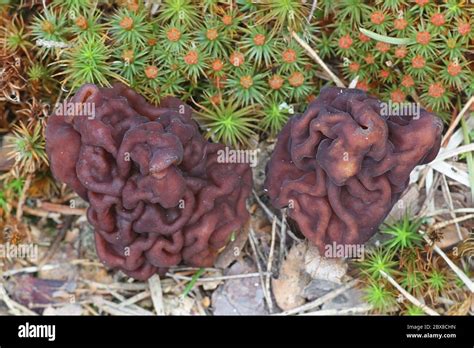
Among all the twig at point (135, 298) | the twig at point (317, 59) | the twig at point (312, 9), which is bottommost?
the twig at point (135, 298)

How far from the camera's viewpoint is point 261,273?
4.36 m

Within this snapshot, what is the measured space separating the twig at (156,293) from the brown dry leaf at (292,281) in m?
0.83

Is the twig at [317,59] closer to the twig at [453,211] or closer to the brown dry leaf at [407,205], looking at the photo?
the brown dry leaf at [407,205]

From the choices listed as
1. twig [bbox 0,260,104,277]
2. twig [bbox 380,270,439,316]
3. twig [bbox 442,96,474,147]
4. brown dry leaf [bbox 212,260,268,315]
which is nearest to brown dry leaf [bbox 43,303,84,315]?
twig [bbox 0,260,104,277]

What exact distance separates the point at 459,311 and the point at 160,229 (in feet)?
7.01

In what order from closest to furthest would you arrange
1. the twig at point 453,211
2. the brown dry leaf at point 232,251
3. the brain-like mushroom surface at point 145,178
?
the brain-like mushroom surface at point 145,178 < the twig at point 453,211 < the brown dry leaf at point 232,251

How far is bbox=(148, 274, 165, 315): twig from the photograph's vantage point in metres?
4.33

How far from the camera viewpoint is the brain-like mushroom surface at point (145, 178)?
3781mm

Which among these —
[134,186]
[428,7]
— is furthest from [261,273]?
[428,7]

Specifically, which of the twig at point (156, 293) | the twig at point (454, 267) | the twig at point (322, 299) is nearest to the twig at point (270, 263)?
the twig at point (322, 299)

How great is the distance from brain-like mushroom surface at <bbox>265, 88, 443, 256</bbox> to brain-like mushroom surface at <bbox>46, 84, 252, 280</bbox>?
0.38 meters

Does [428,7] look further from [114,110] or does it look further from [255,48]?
[114,110]

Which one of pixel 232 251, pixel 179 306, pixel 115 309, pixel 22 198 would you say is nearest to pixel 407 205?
pixel 232 251

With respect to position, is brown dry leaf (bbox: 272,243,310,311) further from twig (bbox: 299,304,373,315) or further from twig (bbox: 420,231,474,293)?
twig (bbox: 420,231,474,293)
